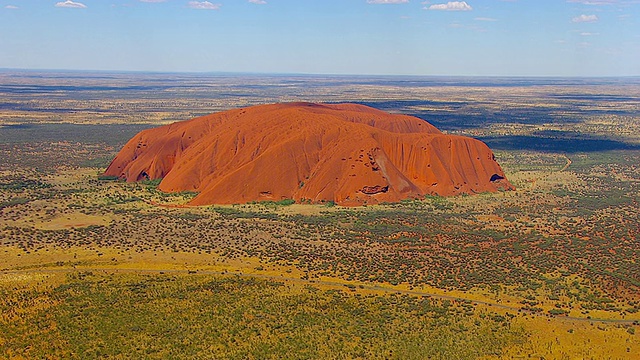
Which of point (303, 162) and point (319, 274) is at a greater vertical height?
point (303, 162)

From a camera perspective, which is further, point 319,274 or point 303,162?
point 303,162

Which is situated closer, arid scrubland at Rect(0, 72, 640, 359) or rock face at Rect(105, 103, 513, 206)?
arid scrubland at Rect(0, 72, 640, 359)

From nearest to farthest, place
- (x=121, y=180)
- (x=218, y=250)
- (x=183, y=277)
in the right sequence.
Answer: (x=183, y=277)
(x=218, y=250)
(x=121, y=180)

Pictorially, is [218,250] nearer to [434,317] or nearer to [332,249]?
[332,249]

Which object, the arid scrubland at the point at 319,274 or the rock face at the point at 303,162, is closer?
the arid scrubland at the point at 319,274

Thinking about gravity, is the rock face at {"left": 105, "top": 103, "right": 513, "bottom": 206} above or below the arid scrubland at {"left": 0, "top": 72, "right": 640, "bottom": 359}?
above

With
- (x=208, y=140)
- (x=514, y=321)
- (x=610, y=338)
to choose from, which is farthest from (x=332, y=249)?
(x=208, y=140)

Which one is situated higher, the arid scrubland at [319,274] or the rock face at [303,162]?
the rock face at [303,162]

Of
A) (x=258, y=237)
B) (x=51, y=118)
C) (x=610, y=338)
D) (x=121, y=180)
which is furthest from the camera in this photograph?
(x=51, y=118)
